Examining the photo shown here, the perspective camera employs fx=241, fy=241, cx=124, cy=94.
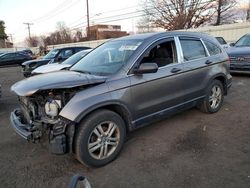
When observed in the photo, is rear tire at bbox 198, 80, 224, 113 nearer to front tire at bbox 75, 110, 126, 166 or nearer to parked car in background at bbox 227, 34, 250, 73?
front tire at bbox 75, 110, 126, 166

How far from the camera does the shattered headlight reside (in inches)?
125

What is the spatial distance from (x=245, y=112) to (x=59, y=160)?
421 cm

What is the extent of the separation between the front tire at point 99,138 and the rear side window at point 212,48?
110 inches

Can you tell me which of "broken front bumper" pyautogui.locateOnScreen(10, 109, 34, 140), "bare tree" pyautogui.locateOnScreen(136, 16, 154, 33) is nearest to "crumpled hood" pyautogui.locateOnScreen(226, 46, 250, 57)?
"broken front bumper" pyautogui.locateOnScreen(10, 109, 34, 140)

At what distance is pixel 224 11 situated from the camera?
4150 cm

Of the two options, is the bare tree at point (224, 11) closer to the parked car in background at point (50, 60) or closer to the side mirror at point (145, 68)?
the parked car in background at point (50, 60)

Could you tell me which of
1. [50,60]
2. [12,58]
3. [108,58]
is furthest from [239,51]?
[12,58]

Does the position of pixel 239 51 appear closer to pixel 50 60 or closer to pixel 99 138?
pixel 50 60

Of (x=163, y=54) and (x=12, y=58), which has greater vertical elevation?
(x=163, y=54)

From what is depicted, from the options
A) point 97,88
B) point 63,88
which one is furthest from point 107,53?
point 63,88

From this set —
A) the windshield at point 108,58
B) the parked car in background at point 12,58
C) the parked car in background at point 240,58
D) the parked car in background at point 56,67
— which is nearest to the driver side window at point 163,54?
the windshield at point 108,58

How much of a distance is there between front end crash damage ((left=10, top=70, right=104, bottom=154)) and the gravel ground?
11.5 inches

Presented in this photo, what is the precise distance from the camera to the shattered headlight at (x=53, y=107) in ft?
10.4

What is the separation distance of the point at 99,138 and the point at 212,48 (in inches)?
134
